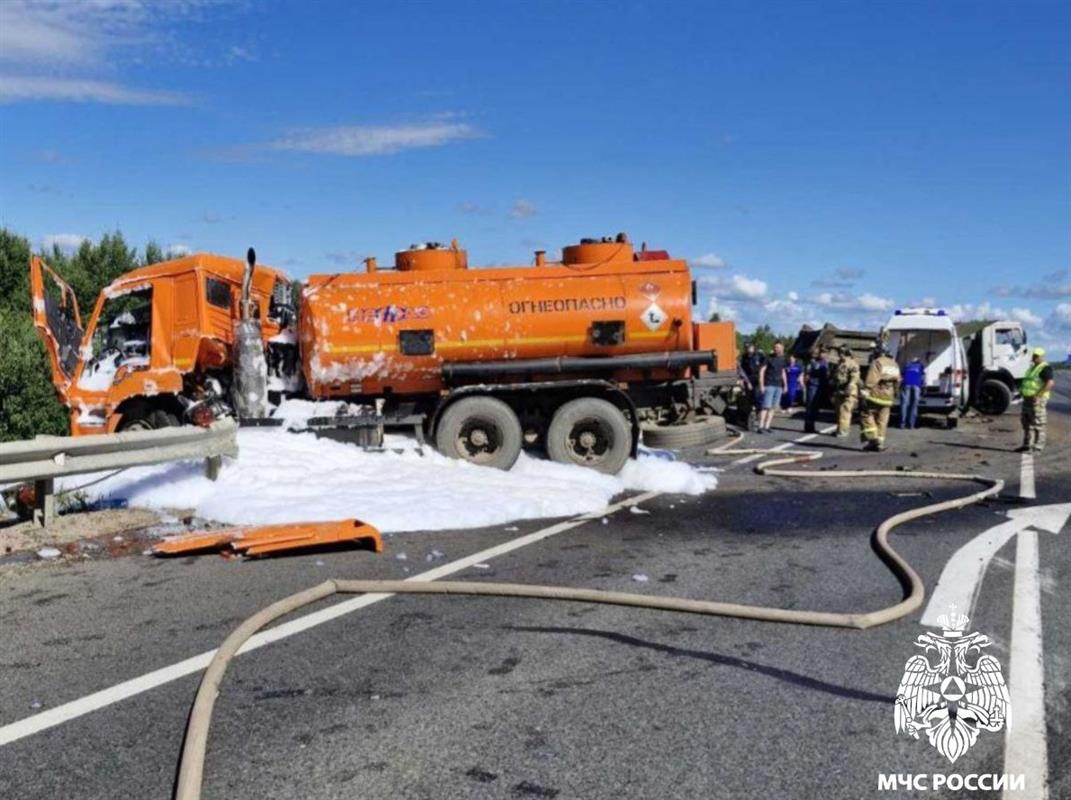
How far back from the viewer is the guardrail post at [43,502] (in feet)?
23.9

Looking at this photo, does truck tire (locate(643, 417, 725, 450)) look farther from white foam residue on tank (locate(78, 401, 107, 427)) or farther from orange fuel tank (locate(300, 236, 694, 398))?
white foam residue on tank (locate(78, 401, 107, 427))

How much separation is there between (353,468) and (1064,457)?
10332 millimetres

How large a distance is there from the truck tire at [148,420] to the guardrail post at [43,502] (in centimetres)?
395

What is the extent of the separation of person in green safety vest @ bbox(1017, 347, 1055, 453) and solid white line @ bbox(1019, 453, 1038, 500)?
505mm

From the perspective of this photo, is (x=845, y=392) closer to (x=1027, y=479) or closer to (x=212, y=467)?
(x=1027, y=479)

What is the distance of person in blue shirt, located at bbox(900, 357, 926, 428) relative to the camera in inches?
734

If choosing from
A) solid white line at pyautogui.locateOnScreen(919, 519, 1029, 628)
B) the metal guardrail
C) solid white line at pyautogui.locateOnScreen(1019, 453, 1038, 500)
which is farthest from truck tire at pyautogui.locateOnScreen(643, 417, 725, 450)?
the metal guardrail

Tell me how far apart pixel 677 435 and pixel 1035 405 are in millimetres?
5501

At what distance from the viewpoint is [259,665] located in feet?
13.8

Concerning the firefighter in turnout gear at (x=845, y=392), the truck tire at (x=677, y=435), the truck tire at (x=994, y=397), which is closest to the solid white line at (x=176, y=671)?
the truck tire at (x=677, y=435)

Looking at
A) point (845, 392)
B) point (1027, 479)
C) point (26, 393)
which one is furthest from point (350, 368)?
point (845, 392)

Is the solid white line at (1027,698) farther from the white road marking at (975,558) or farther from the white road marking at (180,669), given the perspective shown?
the white road marking at (180,669)

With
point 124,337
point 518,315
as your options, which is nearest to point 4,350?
point 124,337

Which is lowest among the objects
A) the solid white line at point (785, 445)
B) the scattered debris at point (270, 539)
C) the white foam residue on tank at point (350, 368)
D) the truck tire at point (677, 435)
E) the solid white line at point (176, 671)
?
the solid white line at point (176, 671)
